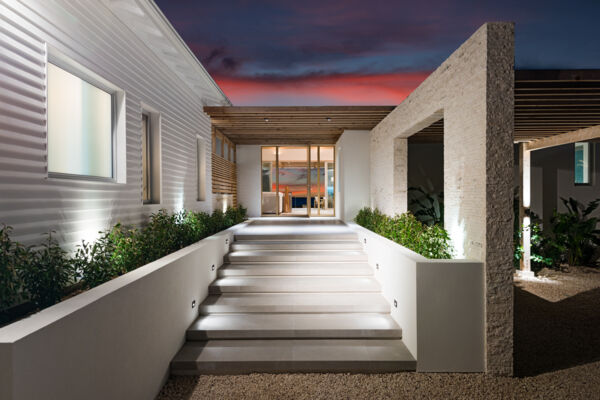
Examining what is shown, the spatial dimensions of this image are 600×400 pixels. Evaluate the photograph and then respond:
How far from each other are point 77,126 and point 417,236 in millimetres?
4637

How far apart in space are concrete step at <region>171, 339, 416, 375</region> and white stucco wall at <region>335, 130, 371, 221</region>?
6.28m

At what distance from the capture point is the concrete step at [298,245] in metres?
6.55

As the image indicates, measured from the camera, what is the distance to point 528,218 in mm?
8625

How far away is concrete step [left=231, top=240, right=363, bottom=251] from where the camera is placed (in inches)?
258

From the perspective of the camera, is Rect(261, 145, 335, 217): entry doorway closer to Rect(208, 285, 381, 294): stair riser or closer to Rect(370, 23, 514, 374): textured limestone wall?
Rect(208, 285, 381, 294): stair riser

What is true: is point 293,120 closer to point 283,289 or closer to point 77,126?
point 283,289

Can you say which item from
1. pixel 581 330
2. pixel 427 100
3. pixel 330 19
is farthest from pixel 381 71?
pixel 581 330

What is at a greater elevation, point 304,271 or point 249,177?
point 249,177

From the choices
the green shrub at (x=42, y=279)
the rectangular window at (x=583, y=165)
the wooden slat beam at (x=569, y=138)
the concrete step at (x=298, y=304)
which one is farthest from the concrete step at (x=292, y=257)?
the rectangular window at (x=583, y=165)

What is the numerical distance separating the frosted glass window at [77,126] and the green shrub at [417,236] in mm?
4271

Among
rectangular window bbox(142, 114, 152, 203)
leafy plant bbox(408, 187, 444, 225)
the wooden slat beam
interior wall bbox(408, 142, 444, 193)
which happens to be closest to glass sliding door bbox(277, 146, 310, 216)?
leafy plant bbox(408, 187, 444, 225)

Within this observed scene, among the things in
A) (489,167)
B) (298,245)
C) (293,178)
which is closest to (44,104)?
(298,245)

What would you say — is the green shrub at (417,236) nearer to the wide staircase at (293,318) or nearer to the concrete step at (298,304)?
the wide staircase at (293,318)

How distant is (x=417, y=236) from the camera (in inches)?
203
